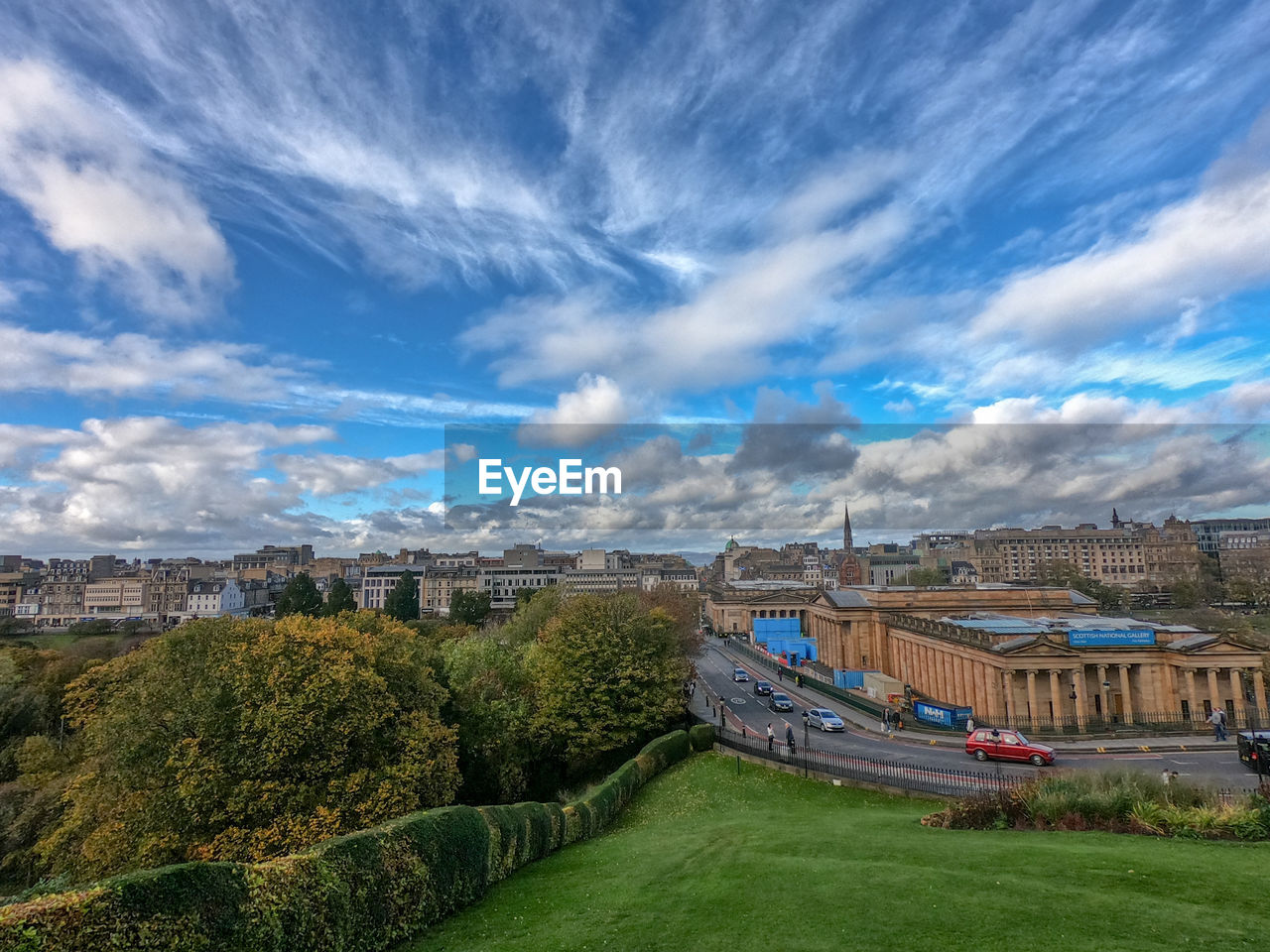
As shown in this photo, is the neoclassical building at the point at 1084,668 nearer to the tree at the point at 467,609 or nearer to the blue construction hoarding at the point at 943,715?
the blue construction hoarding at the point at 943,715

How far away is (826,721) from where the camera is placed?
39406 millimetres

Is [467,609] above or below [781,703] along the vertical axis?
above

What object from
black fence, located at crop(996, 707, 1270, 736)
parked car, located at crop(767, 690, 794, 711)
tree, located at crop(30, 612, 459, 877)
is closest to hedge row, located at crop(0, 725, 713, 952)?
tree, located at crop(30, 612, 459, 877)

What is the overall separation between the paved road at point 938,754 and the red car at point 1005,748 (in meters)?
0.47

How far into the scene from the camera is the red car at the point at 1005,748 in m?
30.1

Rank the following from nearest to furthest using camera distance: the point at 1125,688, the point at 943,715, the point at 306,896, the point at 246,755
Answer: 1. the point at 306,896
2. the point at 246,755
3. the point at 943,715
4. the point at 1125,688

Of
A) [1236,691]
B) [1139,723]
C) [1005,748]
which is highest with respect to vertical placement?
[1236,691]

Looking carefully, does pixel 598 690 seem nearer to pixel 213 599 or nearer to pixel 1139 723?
pixel 1139 723

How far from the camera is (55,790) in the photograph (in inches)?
1216

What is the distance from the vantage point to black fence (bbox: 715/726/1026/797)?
24.6 meters

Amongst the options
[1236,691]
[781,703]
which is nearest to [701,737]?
[781,703]

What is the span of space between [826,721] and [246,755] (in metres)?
30.3

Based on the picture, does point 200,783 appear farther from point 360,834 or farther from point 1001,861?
point 1001,861

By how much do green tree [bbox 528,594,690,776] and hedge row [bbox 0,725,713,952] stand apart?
16.8 m
